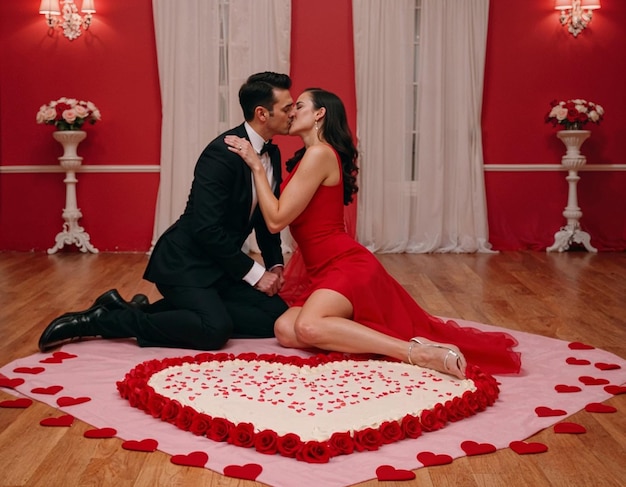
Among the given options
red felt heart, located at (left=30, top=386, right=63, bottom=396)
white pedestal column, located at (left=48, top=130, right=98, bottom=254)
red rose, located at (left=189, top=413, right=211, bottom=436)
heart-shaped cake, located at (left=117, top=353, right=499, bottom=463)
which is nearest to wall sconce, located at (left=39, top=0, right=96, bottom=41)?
white pedestal column, located at (left=48, top=130, right=98, bottom=254)

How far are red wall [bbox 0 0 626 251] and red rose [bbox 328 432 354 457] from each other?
16.5 ft

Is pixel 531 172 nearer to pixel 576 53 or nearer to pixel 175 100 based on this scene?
pixel 576 53

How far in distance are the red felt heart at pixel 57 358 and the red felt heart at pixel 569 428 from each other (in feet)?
6.59

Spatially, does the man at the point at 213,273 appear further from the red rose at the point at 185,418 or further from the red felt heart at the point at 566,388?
the red felt heart at the point at 566,388

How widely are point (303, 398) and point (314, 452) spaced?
0.50m

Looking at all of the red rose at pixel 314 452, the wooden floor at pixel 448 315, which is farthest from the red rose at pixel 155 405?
the red rose at pixel 314 452

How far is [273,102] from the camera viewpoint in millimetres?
3994

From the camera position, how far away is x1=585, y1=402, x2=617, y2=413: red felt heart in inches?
121

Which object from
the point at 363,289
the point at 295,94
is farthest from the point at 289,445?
the point at 295,94

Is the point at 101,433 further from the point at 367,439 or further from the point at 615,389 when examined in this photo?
the point at 615,389

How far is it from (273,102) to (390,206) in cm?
359

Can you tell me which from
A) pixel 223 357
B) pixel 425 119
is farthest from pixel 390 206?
pixel 223 357

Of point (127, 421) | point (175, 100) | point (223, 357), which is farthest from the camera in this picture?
point (175, 100)

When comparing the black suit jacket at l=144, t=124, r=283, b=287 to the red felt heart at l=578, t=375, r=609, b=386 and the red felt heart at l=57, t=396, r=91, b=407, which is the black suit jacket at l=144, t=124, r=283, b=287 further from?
the red felt heart at l=578, t=375, r=609, b=386
